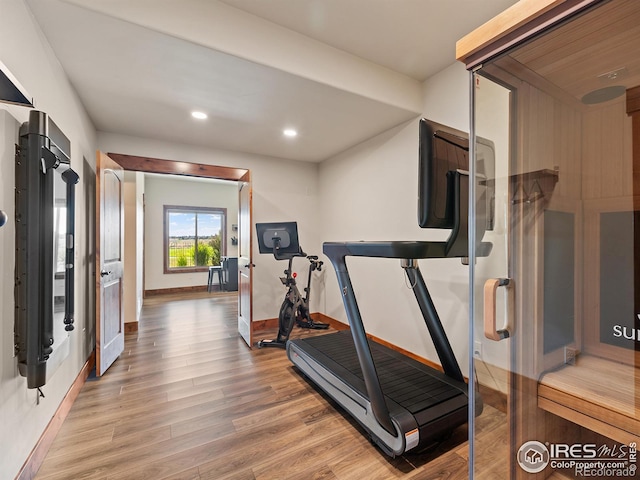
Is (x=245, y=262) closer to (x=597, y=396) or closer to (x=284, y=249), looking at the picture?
(x=284, y=249)

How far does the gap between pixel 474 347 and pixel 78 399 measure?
2.92 meters

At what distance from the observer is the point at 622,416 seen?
977 millimetres

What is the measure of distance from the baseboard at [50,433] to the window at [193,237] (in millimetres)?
5021

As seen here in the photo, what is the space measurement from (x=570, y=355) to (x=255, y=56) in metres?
2.49

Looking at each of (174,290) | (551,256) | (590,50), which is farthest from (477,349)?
(174,290)

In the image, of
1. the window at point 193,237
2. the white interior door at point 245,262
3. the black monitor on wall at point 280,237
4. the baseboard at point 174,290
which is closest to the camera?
the white interior door at point 245,262

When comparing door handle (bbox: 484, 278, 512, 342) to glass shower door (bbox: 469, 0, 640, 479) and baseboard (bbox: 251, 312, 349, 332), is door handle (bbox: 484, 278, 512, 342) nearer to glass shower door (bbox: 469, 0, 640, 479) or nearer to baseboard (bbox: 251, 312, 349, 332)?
glass shower door (bbox: 469, 0, 640, 479)

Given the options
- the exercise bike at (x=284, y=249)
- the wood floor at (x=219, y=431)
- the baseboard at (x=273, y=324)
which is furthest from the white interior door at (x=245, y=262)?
the wood floor at (x=219, y=431)

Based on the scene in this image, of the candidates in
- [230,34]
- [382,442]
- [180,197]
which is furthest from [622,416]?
[180,197]

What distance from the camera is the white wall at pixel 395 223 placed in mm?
2514

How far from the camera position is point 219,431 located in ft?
6.23

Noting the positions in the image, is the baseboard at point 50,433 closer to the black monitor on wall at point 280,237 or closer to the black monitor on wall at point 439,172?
the black monitor on wall at point 280,237

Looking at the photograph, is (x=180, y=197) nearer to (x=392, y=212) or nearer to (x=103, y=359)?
(x=103, y=359)

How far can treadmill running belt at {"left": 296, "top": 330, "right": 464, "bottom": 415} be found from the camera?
184 centimetres
